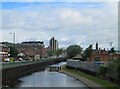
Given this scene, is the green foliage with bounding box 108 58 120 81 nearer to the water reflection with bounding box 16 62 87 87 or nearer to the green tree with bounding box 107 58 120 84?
the green tree with bounding box 107 58 120 84

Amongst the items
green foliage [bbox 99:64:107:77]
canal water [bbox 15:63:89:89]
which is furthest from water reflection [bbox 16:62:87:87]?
green foliage [bbox 99:64:107:77]

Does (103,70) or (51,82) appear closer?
(103,70)

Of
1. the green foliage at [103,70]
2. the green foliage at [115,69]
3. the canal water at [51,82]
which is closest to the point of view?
the green foliage at [115,69]

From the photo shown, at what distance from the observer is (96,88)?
44219 mm

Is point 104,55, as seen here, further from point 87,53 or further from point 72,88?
point 72,88

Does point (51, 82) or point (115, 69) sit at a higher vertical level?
point (115, 69)

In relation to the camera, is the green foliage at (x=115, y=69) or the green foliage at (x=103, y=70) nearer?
the green foliage at (x=115, y=69)

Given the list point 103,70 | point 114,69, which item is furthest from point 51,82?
point 114,69

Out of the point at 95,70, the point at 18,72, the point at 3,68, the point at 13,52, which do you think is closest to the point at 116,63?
the point at 95,70

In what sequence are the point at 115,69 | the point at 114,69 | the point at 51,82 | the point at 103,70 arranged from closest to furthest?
the point at 115,69, the point at 114,69, the point at 103,70, the point at 51,82

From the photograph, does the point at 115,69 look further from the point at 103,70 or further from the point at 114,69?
the point at 103,70

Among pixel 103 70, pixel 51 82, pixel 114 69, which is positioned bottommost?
pixel 51 82

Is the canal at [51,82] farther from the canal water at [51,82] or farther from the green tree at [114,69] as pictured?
the green tree at [114,69]

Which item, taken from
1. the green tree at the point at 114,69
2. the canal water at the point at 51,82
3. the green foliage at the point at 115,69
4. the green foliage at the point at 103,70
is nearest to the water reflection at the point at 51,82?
the canal water at the point at 51,82
